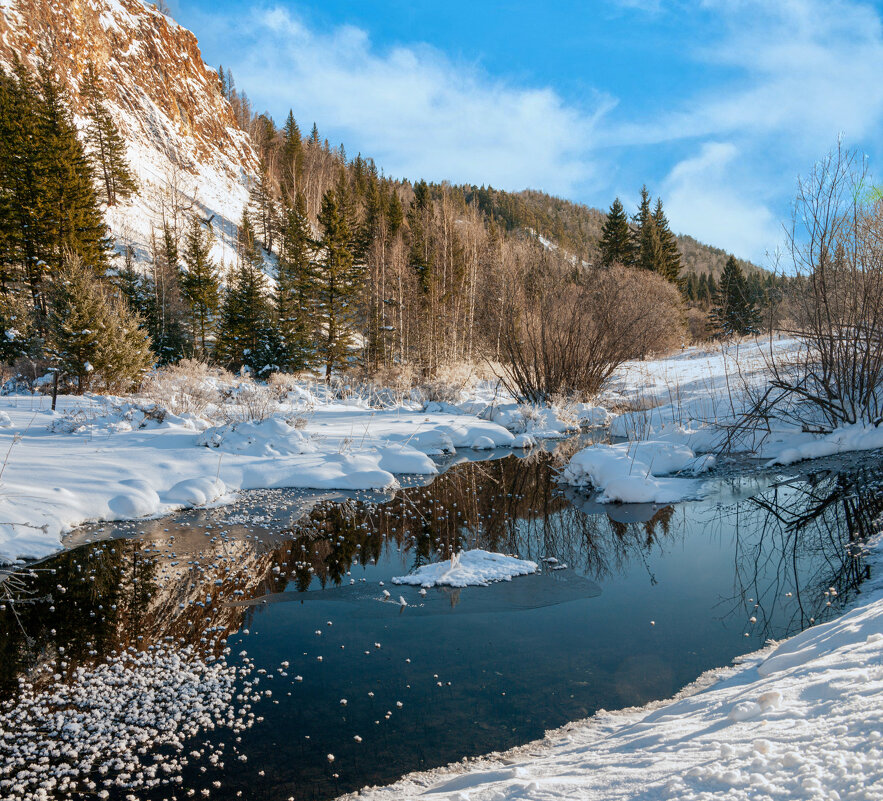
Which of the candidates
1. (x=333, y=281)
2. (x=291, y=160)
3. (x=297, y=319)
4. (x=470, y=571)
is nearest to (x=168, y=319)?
(x=297, y=319)

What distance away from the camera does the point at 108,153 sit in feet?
120

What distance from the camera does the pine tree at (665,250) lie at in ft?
140

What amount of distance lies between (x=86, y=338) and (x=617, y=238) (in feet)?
123

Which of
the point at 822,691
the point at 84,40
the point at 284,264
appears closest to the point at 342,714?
the point at 822,691

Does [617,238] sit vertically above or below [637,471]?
above

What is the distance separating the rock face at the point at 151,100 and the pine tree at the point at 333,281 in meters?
16.2

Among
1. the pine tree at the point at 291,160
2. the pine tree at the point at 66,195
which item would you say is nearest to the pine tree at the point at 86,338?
the pine tree at the point at 66,195

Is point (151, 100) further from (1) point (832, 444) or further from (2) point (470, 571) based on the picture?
(2) point (470, 571)

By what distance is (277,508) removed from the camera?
8562mm

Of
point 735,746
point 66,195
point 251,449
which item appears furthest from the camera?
point 66,195

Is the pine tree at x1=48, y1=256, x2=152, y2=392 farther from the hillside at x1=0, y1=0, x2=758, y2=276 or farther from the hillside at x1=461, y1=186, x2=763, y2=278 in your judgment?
the hillside at x1=461, y1=186, x2=763, y2=278

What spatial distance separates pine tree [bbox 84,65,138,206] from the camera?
36.6 meters

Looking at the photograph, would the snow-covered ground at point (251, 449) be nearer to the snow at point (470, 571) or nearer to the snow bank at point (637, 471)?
the snow bank at point (637, 471)

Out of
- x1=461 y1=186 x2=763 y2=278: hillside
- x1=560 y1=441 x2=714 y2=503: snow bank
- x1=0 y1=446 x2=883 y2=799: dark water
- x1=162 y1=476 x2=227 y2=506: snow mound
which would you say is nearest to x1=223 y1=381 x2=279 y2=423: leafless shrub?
x1=162 y1=476 x2=227 y2=506: snow mound
